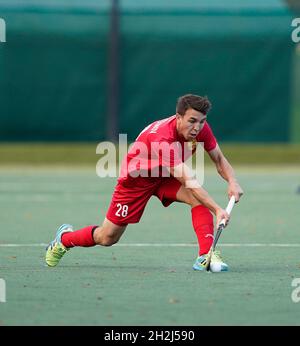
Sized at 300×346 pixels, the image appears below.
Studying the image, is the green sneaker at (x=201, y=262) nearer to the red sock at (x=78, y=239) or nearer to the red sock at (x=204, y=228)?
the red sock at (x=204, y=228)

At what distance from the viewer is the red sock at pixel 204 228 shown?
8906mm

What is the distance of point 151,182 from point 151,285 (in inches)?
45.8

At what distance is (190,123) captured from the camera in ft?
28.5

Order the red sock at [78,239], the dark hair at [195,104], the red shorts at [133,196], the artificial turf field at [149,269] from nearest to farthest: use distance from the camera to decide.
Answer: the artificial turf field at [149,269] → the dark hair at [195,104] → the red shorts at [133,196] → the red sock at [78,239]

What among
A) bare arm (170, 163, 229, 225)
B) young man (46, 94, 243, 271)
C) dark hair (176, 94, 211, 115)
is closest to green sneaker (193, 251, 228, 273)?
young man (46, 94, 243, 271)

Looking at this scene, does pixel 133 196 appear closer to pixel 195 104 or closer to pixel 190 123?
pixel 190 123

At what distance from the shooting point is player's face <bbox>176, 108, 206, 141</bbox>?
866 cm

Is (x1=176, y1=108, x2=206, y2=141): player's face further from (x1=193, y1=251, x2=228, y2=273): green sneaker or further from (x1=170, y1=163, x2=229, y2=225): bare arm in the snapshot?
(x1=193, y1=251, x2=228, y2=273): green sneaker

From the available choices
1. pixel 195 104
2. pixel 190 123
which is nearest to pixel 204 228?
pixel 190 123

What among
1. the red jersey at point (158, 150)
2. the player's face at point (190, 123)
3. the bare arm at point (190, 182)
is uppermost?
the player's face at point (190, 123)

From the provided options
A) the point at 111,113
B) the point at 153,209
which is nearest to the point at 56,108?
the point at 111,113

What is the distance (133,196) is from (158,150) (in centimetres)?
49

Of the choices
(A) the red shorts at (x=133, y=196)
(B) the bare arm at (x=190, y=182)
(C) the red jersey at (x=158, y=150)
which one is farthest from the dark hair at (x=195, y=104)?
(A) the red shorts at (x=133, y=196)

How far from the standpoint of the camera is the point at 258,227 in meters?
12.1
